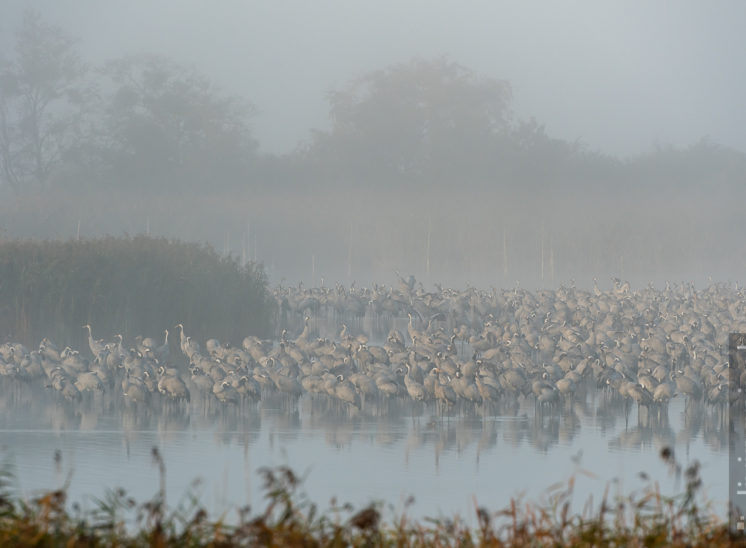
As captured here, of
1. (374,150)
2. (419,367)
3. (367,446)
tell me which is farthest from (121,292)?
(374,150)

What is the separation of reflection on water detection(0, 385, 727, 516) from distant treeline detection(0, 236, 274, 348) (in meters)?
3.34

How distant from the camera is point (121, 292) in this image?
67.0ft

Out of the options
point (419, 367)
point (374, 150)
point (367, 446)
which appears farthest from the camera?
point (374, 150)

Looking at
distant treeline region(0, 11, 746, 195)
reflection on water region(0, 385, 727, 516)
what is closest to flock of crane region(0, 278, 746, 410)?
reflection on water region(0, 385, 727, 516)

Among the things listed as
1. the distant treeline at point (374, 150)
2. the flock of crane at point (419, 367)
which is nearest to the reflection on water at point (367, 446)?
the flock of crane at point (419, 367)

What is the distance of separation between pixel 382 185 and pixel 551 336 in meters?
43.8

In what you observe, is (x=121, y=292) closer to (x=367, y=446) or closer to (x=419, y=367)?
(x=419, y=367)

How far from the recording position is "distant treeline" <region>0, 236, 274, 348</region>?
19609mm

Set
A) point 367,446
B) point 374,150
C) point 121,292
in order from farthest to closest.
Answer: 1. point 374,150
2. point 121,292
3. point 367,446

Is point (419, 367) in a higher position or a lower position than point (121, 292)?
lower

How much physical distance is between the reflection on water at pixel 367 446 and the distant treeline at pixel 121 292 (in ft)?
10.9

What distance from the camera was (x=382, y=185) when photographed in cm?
6481

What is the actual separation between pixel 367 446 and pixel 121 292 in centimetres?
932

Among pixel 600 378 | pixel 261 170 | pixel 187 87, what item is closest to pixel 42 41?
pixel 187 87
